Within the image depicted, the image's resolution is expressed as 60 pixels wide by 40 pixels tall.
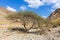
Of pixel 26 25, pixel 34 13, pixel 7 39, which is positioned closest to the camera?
pixel 7 39

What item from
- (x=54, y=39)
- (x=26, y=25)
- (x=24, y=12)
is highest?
(x=24, y=12)

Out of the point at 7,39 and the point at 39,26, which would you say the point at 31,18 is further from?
the point at 7,39

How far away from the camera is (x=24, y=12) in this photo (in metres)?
30.9

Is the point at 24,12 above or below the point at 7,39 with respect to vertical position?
above

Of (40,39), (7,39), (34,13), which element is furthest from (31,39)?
(34,13)

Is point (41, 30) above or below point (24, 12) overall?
below

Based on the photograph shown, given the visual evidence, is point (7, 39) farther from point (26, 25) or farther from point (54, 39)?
point (26, 25)

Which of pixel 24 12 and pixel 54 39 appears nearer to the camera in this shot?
pixel 54 39

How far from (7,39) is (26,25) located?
1097 cm

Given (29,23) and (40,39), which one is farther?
(29,23)

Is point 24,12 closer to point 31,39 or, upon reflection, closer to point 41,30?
point 41,30

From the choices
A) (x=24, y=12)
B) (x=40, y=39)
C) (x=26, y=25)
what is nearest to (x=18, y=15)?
(x=24, y=12)

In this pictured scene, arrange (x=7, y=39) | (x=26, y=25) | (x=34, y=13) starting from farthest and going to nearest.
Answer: (x=26, y=25) → (x=34, y=13) → (x=7, y=39)

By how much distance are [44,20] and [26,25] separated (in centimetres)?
356
